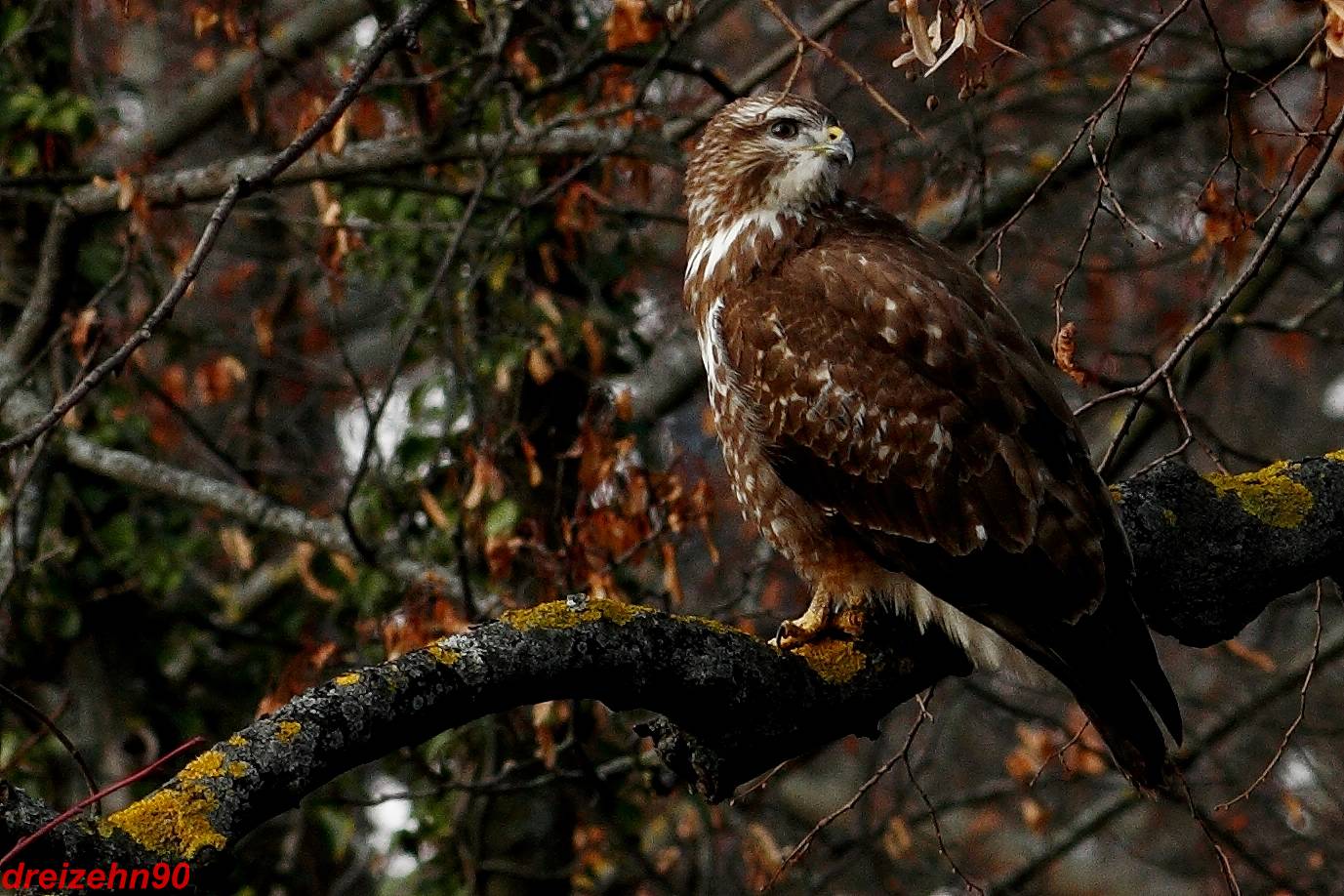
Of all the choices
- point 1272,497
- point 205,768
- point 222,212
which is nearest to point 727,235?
point 1272,497

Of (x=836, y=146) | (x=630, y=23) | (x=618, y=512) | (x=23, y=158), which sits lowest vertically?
(x=618, y=512)

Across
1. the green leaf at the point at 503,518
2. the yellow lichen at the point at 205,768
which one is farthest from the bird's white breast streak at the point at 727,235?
the yellow lichen at the point at 205,768

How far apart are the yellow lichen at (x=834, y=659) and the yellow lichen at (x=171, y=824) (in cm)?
150

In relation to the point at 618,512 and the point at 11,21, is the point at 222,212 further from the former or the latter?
the point at 11,21

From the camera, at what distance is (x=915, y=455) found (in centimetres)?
416

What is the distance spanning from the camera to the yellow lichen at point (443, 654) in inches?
117

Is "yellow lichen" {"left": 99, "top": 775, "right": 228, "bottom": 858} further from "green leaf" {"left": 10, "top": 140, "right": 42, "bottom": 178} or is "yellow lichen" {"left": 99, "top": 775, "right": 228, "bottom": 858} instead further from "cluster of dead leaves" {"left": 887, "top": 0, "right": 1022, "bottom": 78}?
"green leaf" {"left": 10, "top": 140, "right": 42, "bottom": 178}

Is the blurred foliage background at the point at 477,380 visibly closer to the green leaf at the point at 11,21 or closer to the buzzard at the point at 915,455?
the green leaf at the point at 11,21

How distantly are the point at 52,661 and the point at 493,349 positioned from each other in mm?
2270

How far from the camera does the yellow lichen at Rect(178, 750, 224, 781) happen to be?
2607mm

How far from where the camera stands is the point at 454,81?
636cm

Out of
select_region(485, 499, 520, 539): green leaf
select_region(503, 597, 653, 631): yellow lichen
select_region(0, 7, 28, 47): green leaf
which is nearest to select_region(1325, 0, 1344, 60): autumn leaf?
select_region(503, 597, 653, 631): yellow lichen


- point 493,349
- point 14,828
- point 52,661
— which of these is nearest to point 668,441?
point 493,349

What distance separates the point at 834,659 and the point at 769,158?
1518 millimetres
